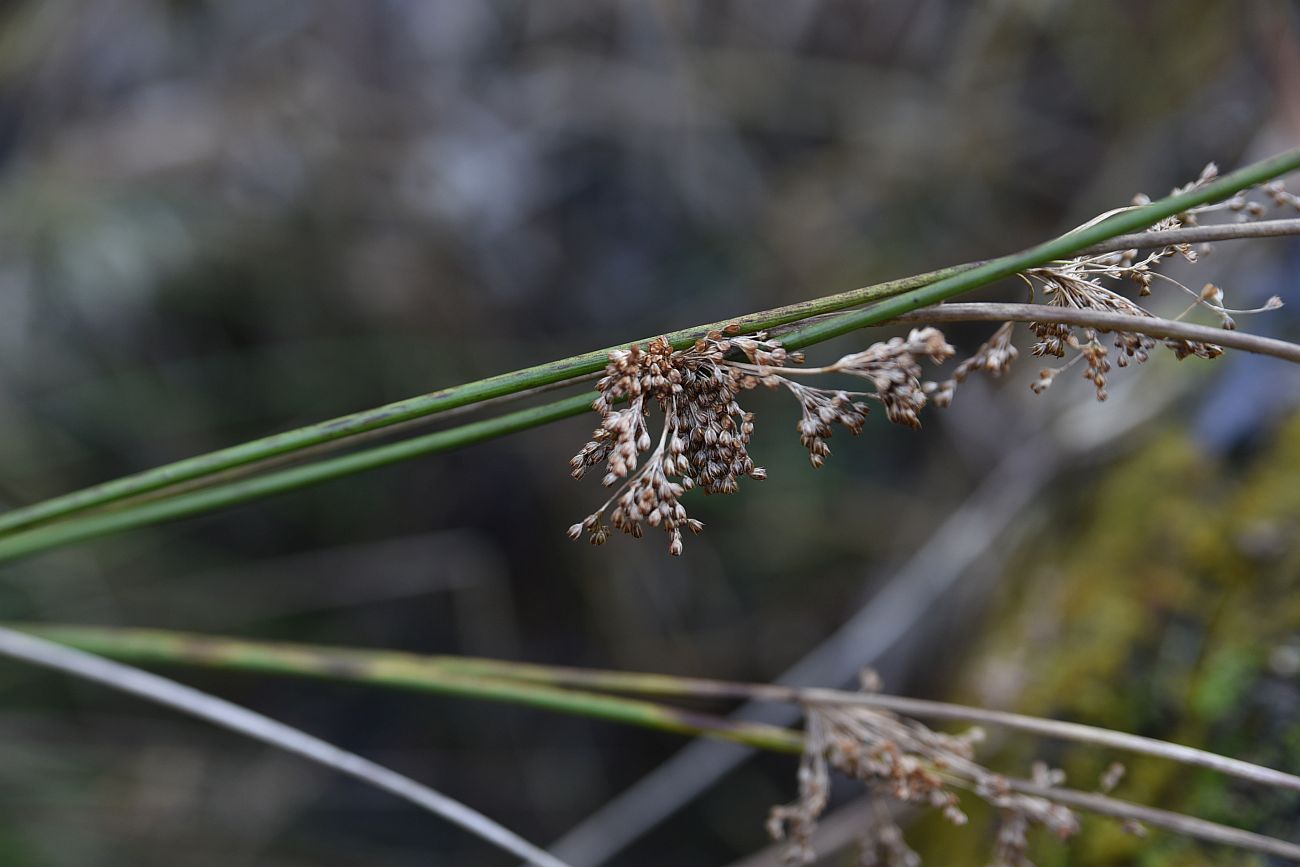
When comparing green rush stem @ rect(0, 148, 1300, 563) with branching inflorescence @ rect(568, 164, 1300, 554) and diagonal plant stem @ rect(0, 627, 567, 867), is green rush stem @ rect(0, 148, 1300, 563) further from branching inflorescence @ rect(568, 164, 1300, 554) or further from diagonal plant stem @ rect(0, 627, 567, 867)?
diagonal plant stem @ rect(0, 627, 567, 867)

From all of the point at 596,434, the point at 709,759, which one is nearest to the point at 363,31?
the point at 709,759

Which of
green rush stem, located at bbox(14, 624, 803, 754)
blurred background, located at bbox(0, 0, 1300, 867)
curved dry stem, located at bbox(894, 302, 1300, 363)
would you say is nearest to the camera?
curved dry stem, located at bbox(894, 302, 1300, 363)

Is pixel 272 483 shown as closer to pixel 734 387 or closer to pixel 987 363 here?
pixel 734 387

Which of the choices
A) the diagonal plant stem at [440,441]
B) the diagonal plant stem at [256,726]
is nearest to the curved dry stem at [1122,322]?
the diagonal plant stem at [440,441]

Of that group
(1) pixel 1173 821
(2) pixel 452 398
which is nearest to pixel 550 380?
(2) pixel 452 398

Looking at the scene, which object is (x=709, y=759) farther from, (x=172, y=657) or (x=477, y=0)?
(x=477, y=0)

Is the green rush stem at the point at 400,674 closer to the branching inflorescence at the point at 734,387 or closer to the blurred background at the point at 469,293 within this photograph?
the branching inflorescence at the point at 734,387

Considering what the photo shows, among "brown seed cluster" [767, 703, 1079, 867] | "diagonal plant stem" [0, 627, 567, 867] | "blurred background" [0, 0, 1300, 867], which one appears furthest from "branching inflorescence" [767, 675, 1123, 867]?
"blurred background" [0, 0, 1300, 867]

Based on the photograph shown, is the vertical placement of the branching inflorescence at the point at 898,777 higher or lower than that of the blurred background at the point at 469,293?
lower
